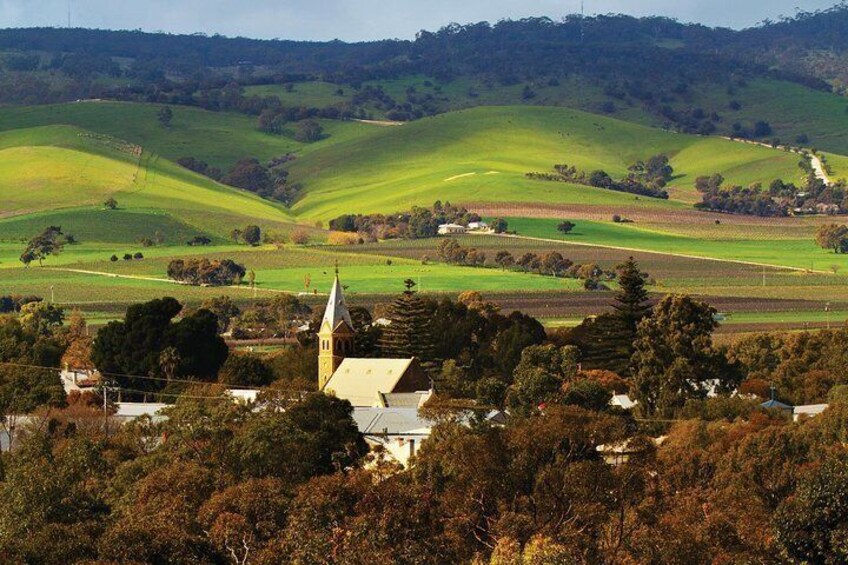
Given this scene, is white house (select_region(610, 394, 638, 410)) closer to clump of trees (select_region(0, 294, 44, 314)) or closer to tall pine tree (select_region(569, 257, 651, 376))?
tall pine tree (select_region(569, 257, 651, 376))

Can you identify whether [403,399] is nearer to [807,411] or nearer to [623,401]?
[623,401]

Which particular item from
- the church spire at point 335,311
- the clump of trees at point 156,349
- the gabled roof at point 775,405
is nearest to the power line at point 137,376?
the clump of trees at point 156,349

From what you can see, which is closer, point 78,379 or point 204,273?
point 78,379

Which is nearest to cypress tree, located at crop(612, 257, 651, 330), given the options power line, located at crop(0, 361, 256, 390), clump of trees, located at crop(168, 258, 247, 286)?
power line, located at crop(0, 361, 256, 390)

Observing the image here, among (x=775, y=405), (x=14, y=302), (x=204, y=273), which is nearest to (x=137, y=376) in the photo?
(x=775, y=405)

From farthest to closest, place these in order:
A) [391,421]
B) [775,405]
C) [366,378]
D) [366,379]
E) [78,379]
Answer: [78,379], [366,378], [366,379], [775,405], [391,421]

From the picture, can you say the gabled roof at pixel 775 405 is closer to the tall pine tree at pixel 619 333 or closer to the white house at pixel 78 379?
the tall pine tree at pixel 619 333
